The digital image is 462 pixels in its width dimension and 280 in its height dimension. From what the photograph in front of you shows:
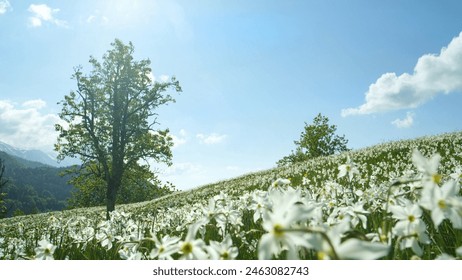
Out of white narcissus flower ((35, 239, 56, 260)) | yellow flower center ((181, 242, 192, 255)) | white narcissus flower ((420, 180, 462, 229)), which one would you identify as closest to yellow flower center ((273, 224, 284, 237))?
white narcissus flower ((420, 180, 462, 229))

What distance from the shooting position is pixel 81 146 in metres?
34.4

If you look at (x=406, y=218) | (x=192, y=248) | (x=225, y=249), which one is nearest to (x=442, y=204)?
(x=406, y=218)

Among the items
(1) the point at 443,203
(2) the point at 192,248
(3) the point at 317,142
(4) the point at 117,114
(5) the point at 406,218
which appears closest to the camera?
(1) the point at 443,203

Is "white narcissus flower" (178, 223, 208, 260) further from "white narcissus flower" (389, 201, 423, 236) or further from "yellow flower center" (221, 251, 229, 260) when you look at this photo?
"white narcissus flower" (389, 201, 423, 236)

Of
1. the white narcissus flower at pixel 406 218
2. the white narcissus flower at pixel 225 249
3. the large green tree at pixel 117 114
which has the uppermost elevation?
the large green tree at pixel 117 114

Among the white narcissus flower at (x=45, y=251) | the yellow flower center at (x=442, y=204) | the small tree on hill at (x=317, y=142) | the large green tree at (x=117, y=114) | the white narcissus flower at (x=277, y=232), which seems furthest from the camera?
the small tree on hill at (x=317, y=142)

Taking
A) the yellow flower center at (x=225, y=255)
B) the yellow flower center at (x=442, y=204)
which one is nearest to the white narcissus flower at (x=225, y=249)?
the yellow flower center at (x=225, y=255)

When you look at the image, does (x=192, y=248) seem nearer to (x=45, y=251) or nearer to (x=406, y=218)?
(x=406, y=218)

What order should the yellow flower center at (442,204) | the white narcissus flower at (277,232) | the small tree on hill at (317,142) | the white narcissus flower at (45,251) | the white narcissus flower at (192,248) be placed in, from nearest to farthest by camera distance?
the white narcissus flower at (277,232)
the yellow flower center at (442,204)
the white narcissus flower at (192,248)
the white narcissus flower at (45,251)
the small tree on hill at (317,142)

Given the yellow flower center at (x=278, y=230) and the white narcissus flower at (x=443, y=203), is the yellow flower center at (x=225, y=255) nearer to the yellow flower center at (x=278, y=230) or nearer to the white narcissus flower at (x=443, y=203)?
the yellow flower center at (x=278, y=230)

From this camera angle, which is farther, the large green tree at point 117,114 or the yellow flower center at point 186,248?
the large green tree at point 117,114
